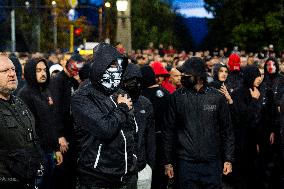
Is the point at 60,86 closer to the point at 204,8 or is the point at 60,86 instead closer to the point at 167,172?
the point at 167,172

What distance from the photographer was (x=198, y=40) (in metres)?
81.6

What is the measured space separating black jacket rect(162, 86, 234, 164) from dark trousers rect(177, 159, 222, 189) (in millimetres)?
69

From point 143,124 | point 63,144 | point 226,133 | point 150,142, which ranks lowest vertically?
point 63,144

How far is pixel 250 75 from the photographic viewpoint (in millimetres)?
11172

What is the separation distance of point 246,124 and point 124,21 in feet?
37.3

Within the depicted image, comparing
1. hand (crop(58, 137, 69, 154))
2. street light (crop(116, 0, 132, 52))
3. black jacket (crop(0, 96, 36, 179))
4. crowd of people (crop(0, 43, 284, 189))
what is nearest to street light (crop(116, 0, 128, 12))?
street light (crop(116, 0, 132, 52))

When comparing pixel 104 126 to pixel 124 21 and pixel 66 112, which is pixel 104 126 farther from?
pixel 124 21

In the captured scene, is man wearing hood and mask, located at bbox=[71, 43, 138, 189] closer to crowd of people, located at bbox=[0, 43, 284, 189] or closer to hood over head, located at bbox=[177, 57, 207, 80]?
crowd of people, located at bbox=[0, 43, 284, 189]

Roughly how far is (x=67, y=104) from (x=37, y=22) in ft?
155

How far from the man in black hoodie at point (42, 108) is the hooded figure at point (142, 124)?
1.58m

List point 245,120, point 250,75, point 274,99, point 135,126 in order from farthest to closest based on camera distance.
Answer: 1. point 274,99
2. point 250,75
3. point 245,120
4. point 135,126

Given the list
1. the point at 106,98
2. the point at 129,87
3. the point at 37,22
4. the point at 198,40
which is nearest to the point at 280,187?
the point at 129,87

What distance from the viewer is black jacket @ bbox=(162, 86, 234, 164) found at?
7.88 m

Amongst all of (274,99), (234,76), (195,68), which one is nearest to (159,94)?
(195,68)
